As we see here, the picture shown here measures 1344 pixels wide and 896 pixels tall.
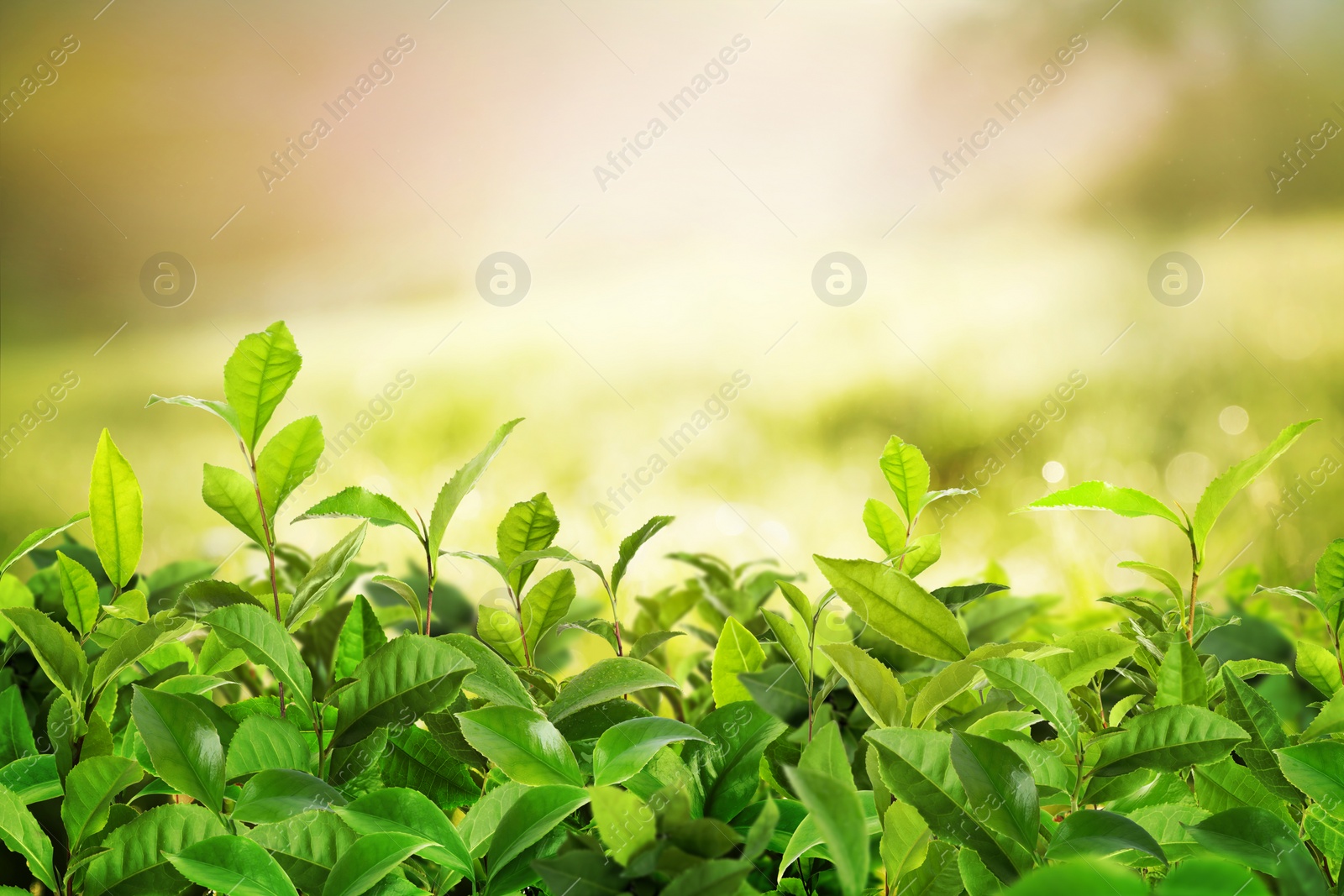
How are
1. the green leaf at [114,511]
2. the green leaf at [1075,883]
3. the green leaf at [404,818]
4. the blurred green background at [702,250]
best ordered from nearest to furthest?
1. the green leaf at [1075,883]
2. the green leaf at [404,818]
3. the green leaf at [114,511]
4. the blurred green background at [702,250]

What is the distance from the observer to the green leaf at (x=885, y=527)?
39cm

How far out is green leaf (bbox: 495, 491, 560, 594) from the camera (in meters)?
0.35

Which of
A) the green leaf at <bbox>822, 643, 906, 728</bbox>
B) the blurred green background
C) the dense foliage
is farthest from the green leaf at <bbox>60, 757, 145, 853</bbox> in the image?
the blurred green background

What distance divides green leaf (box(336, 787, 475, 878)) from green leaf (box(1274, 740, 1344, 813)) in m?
0.23

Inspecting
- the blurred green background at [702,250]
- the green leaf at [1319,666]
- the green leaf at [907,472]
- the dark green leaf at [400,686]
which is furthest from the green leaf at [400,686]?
the blurred green background at [702,250]

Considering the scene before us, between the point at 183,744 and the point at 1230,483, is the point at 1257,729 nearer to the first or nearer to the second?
the point at 1230,483

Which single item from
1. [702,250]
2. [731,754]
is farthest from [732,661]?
[702,250]

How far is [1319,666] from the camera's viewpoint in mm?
331

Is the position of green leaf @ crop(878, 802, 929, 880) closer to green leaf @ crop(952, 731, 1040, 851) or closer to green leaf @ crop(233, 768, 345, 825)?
green leaf @ crop(952, 731, 1040, 851)

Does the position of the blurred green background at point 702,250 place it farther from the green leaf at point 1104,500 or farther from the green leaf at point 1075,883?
the green leaf at point 1075,883

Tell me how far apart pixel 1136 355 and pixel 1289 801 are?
1241mm

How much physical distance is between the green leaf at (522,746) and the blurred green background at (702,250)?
106cm

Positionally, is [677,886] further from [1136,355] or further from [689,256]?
[1136,355]

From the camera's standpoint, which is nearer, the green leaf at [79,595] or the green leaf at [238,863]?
the green leaf at [238,863]
